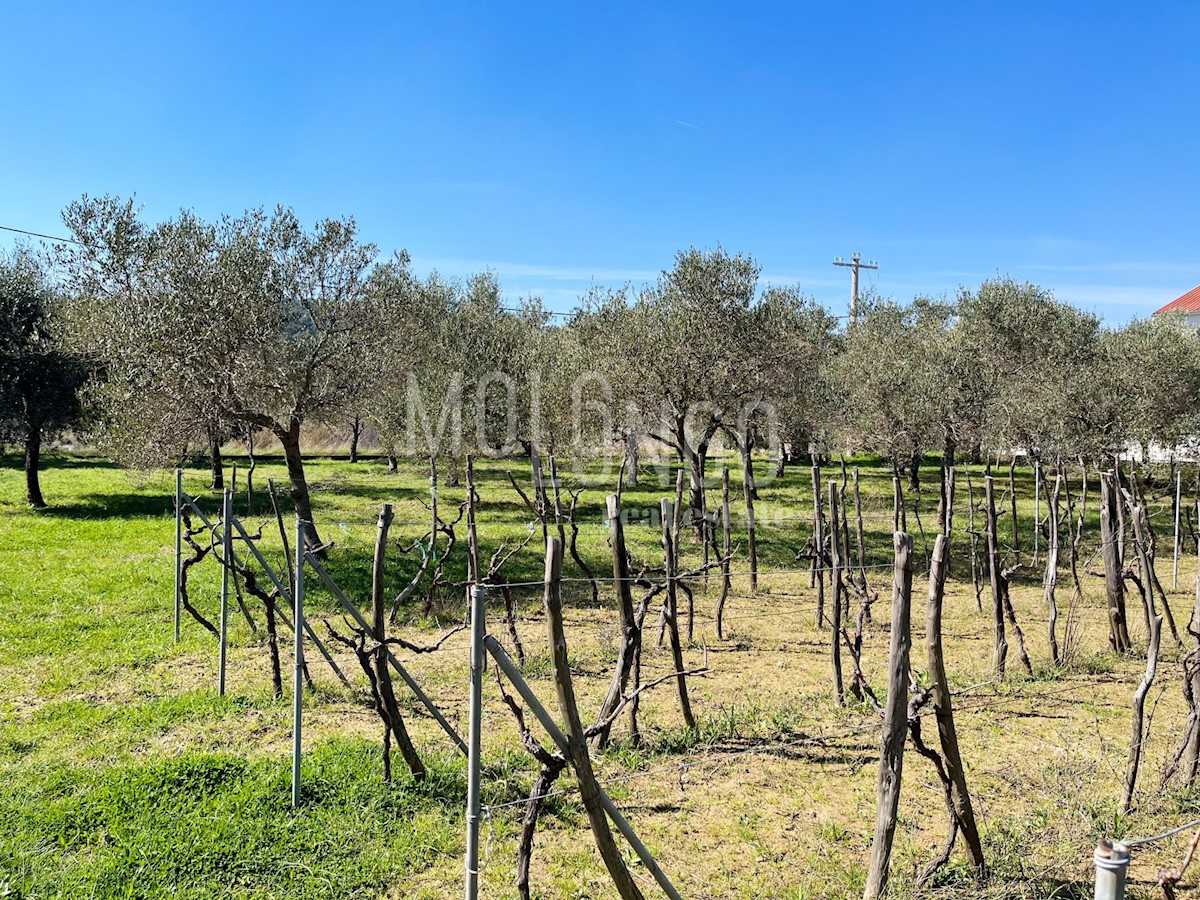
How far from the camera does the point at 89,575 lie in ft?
41.7

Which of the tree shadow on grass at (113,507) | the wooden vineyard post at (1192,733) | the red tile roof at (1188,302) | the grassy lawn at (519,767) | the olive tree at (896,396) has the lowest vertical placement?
the grassy lawn at (519,767)

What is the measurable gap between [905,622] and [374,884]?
10.9ft

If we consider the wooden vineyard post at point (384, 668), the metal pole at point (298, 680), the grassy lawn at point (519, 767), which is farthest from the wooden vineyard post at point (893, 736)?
the metal pole at point (298, 680)

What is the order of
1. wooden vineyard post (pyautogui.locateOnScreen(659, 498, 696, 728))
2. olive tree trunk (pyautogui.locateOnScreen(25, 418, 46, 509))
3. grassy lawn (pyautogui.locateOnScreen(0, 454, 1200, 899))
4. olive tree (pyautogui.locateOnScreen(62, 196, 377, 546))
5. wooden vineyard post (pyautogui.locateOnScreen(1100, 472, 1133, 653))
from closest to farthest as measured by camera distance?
grassy lawn (pyautogui.locateOnScreen(0, 454, 1200, 899)) < wooden vineyard post (pyautogui.locateOnScreen(659, 498, 696, 728)) < wooden vineyard post (pyautogui.locateOnScreen(1100, 472, 1133, 653)) < olive tree (pyautogui.locateOnScreen(62, 196, 377, 546)) < olive tree trunk (pyautogui.locateOnScreen(25, 418, 46, 509))

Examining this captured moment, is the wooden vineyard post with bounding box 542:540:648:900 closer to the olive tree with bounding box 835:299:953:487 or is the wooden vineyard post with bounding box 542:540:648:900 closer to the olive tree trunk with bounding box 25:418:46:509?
the olive tree with bounding box 835:299:953:487

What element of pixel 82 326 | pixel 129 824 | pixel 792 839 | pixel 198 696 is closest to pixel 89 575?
pixel 82 326

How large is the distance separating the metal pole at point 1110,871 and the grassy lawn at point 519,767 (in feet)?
6.23

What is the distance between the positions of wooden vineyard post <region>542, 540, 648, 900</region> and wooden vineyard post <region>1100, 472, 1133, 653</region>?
291 inches

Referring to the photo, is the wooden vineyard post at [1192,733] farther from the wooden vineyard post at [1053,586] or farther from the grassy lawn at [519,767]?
the wooden vineyard post at [1053,586]

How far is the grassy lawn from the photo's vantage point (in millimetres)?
4703

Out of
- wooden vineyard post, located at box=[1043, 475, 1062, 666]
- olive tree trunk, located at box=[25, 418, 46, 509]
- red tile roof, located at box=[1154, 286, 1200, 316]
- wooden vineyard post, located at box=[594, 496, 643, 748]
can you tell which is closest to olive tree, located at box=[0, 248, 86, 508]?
olive tree trunk, located at box=[25, 418, 46, 509]

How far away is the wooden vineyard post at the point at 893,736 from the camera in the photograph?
3932 millimetres

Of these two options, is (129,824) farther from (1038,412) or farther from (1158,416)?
(1158,416)

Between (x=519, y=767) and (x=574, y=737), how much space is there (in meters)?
2.79
